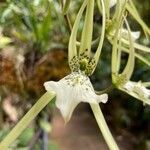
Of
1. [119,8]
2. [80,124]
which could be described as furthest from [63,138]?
[119,8]

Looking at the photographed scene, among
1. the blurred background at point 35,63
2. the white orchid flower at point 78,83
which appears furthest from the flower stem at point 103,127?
the blurred background at point 35,63

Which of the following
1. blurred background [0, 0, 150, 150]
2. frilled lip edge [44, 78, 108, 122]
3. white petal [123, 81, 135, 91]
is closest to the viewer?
frilled lip edge [44, 78, 108, 122]

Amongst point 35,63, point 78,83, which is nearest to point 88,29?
point 78,83

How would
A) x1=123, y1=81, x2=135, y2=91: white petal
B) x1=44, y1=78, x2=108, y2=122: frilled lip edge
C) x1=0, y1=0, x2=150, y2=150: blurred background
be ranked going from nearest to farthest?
x1=44, y1=78, x2=108, y2=122: frilled lip edge
x1=123, y1=81, x2=135, y2=91: white petal
x1=0, y1=0, x2=150, y2=150: blurred background

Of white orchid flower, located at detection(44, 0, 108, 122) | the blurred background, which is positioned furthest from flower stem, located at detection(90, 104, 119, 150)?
the blurred background

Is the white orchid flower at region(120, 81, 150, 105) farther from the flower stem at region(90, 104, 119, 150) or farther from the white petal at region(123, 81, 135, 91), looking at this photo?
the flower stem at region(90, 104, 119, 150)

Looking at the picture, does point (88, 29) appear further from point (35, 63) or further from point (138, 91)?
point (35, 63)

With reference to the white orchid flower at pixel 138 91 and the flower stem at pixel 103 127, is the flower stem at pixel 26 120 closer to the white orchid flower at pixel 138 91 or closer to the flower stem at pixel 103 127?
the flower stem at pixel 103 127

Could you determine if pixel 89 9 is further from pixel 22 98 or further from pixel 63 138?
pixel 63 138
